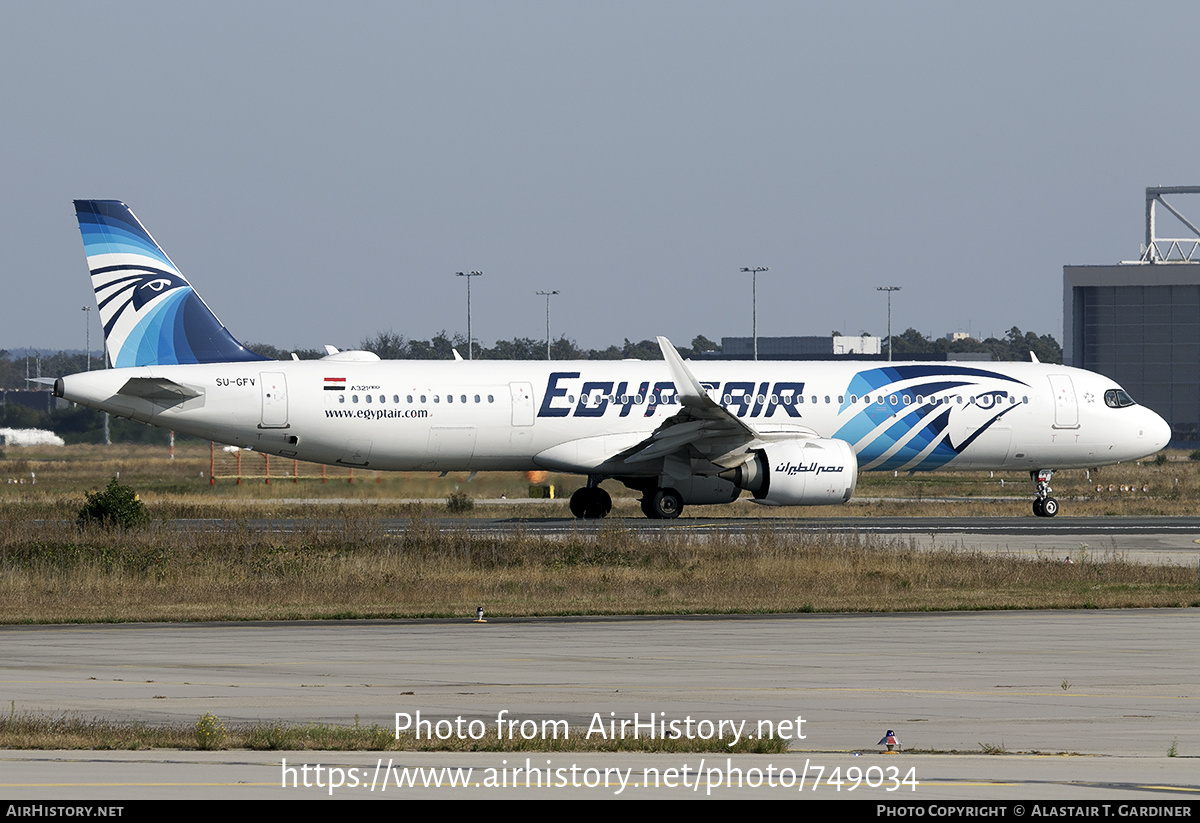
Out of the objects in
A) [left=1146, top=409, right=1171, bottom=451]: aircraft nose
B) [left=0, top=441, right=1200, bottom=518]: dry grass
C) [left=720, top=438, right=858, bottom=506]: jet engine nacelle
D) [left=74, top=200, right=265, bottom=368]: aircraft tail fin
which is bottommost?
[left=0, top=441, right=1200, bottom=518]: dry grass

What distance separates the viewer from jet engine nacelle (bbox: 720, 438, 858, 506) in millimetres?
33469

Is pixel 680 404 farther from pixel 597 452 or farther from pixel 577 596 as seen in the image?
pixel 577 596

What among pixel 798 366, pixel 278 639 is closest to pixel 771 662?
pixel 278 639

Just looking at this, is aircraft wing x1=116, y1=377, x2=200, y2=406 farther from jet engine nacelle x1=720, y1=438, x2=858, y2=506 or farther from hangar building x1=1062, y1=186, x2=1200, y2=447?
hangar building x1=1062, y1=186, x2=1200, y2=447

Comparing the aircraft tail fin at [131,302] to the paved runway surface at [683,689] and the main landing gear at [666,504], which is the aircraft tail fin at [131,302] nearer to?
the main landing gear at [666,504]

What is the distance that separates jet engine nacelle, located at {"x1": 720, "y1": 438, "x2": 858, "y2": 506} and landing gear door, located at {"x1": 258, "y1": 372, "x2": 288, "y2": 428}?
10.6 meters

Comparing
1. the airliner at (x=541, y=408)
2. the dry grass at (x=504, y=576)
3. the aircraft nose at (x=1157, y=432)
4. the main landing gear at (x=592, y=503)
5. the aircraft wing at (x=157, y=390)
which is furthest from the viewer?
the aircraft nose at (x=1157, y=432)

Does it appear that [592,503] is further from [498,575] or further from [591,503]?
[498,575]

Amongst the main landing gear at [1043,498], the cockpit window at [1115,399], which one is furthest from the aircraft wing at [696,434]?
the cockpit window at [1115,399]

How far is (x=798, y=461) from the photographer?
3353cm

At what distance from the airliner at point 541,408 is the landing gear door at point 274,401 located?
32mm

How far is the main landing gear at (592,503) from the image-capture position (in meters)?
37.0

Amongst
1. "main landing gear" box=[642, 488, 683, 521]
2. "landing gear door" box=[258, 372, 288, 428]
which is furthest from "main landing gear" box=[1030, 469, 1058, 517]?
"landing gear door" box=[258, 372, 288, 428]

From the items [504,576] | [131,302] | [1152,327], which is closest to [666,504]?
[504,576]
